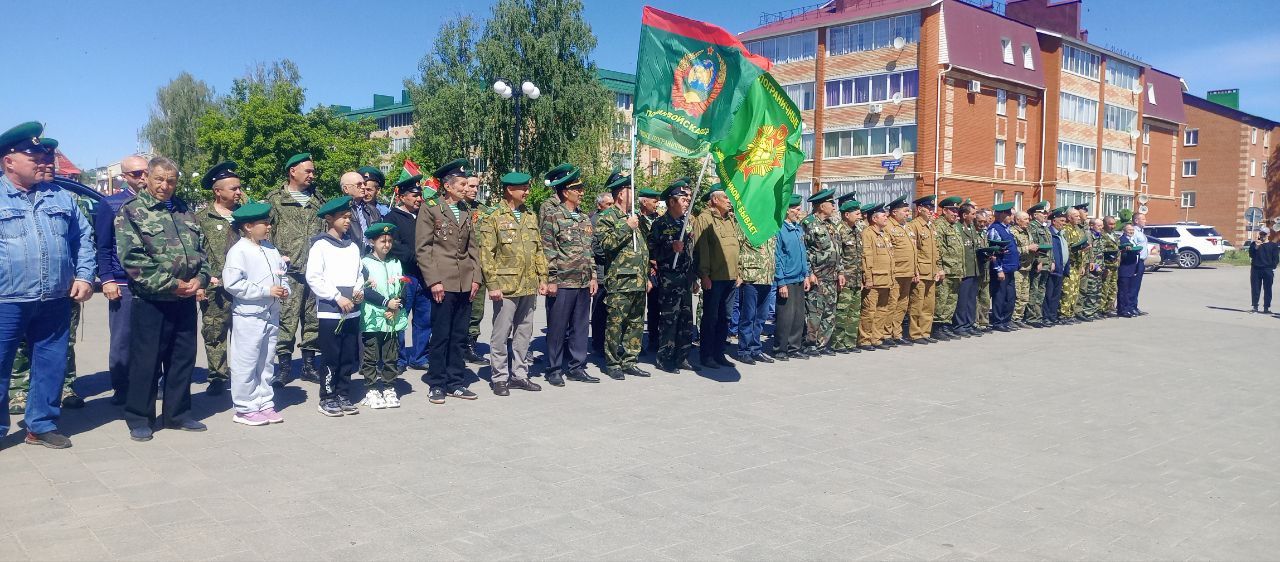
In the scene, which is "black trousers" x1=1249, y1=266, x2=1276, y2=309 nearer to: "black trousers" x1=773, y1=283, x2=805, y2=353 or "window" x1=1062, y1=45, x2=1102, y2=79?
"black trousers" x1=773, y1=283, x2=805, y2=353

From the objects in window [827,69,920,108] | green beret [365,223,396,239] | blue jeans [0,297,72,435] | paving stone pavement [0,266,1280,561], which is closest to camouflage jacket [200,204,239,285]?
paving stone pavement [0,266,1280,561]

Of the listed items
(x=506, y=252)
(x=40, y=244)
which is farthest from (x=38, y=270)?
(x=506, y=252)

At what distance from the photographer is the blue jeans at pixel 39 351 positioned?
565 cm

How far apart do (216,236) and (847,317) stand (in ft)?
23.7

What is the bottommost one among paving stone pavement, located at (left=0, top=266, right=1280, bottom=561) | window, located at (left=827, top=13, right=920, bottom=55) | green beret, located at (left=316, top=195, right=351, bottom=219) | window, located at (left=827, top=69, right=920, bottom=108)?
paving stone pavement, located at (left=0, top=266, right=1280, bottom=561)

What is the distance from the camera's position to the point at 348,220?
6934 mm

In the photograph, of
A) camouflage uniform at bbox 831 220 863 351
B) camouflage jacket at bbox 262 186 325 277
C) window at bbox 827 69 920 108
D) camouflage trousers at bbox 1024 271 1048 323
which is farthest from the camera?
window at bbox 827 69 920 108

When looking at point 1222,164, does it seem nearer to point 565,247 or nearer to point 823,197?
point 823,197

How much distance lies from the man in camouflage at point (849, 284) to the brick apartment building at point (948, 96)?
33.0 meters

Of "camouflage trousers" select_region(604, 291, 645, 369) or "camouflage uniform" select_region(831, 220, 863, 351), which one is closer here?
"camouflage trousers" select_region(604, 291, 645, 369)

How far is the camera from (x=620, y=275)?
342 inches

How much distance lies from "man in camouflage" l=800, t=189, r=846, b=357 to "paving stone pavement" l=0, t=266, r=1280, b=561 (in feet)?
5.58

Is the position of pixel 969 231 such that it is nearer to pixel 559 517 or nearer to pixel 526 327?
pixel 526 327

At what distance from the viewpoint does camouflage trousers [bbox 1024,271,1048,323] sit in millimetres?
14023
